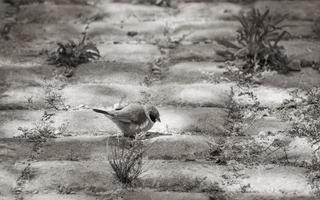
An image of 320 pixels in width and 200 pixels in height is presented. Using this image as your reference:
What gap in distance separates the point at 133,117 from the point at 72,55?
1427 mm

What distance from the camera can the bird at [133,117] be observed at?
420cm

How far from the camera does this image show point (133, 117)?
419 centimetres

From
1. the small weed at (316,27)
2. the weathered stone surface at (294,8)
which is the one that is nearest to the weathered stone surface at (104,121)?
the small weed at (316,27)

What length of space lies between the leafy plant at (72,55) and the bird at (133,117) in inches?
48.1

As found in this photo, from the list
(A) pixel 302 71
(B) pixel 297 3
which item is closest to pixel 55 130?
(A) pixel 302 71

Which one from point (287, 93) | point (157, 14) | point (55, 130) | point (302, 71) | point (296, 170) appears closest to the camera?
point (296, 170)

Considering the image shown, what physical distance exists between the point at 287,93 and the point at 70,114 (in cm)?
163

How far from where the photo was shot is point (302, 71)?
5.23m

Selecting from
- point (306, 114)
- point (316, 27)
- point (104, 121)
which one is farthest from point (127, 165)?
point (316, 27)

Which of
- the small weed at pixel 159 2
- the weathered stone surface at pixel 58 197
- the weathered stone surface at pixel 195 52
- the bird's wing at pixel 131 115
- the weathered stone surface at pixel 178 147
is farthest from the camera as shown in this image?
the small weed at pixel 159 2

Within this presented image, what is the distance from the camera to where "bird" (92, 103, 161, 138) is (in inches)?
165

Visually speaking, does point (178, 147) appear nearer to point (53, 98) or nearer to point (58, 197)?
point (58, 197)

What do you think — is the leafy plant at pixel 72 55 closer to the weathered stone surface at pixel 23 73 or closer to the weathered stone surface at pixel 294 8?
the weathered stone surface at pixel 23 73

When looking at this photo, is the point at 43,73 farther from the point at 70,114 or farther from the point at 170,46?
the point at 170,46
